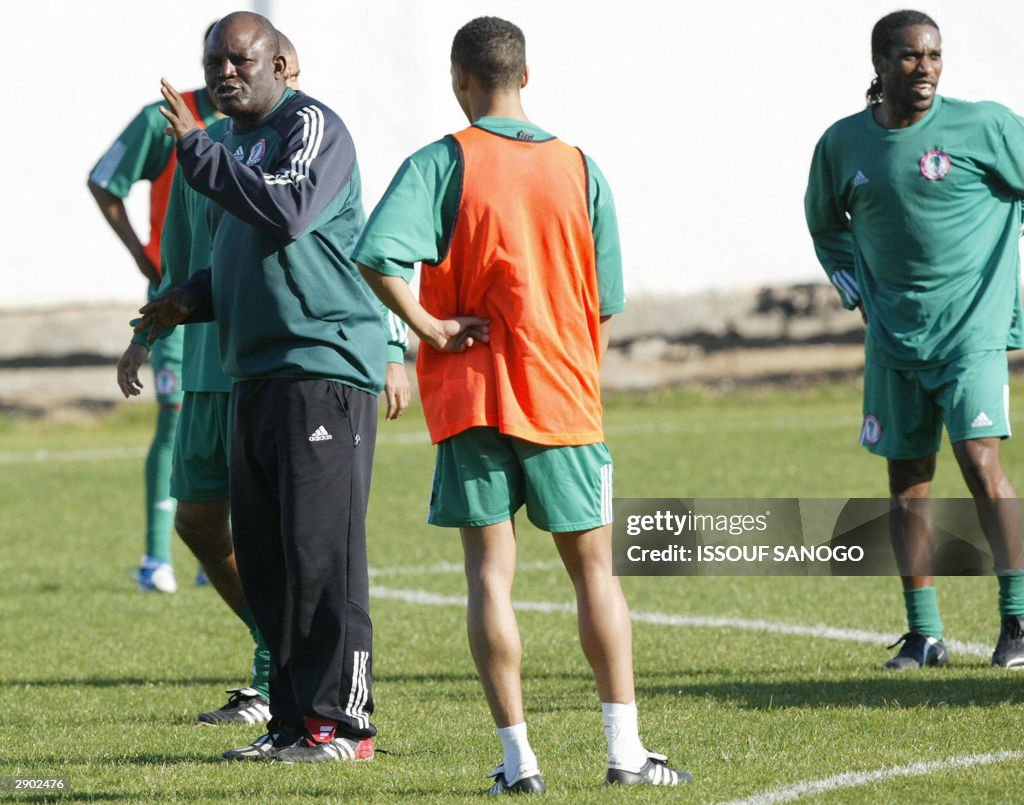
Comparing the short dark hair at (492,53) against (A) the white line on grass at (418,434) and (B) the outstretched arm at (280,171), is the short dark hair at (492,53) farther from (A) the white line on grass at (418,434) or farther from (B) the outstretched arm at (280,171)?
A: (A) the white line on grass at (418,434)

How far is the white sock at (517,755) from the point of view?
4.58m

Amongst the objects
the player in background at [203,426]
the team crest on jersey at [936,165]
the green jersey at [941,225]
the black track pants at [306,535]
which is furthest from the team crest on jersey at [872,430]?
the black track pants at [306,535]

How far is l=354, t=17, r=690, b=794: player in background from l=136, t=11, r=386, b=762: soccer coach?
590 millimetres

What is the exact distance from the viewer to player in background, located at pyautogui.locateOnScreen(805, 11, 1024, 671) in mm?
6594

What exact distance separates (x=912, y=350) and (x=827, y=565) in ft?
4.77

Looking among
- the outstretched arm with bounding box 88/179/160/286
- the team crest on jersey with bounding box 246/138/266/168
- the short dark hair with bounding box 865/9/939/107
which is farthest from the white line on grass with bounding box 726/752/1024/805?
the outstretched arm with bounding box 88/179/160/286

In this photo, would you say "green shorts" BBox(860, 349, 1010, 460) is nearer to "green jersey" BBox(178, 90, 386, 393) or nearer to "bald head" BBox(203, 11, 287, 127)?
"green jersey" BBox(178, 90, 386, 393)

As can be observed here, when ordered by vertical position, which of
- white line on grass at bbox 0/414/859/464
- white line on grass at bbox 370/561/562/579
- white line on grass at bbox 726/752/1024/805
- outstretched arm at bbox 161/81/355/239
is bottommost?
white line on grass at bbox 0/414/859/464

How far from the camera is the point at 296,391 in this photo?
5168 mm

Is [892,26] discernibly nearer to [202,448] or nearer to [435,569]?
[202,448]

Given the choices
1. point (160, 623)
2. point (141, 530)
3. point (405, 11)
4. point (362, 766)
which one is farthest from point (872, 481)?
point (405, 11)

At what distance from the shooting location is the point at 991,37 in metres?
25.8

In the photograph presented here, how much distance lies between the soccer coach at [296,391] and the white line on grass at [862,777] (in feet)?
4.14

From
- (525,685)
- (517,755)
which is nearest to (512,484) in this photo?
(517,755)
